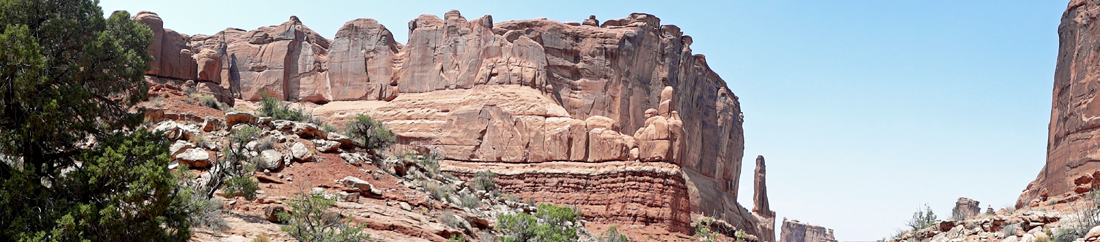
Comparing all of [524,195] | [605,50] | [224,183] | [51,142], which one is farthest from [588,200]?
[51,142]

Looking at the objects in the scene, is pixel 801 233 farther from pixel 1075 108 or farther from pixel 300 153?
pixel 300 153

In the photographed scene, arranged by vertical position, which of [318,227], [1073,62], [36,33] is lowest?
[318,227]

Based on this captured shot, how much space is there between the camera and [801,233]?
128875 mm

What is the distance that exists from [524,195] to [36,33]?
28631 mm

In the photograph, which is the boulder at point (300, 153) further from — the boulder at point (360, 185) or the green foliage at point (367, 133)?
the green foliage at point (367, 133)

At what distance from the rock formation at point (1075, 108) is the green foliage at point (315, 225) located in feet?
75.8

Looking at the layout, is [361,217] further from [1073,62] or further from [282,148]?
[1073,62]

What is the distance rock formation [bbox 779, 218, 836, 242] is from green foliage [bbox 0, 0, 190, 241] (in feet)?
393

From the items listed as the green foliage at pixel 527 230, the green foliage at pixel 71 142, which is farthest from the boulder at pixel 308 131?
the green foliage at pixel 71 142

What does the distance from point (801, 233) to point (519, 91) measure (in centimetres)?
9243

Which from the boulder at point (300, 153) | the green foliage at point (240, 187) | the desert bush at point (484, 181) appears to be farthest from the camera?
the desert bush at point (484, 181)

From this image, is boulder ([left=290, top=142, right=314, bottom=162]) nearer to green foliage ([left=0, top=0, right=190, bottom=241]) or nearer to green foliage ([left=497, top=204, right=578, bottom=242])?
green foliage ([left=497, top=204, right=578, bottom=242])

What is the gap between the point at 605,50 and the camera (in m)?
54.1

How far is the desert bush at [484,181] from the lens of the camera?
39.2 metres
